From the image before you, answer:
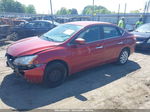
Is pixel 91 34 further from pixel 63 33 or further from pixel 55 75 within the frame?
pixel 55 75

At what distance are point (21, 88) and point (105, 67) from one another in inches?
124

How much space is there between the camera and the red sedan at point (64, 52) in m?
3.56

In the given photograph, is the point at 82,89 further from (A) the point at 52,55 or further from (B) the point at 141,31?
(B) the point at 141,31

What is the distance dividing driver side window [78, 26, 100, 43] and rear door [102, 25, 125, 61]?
297 mm

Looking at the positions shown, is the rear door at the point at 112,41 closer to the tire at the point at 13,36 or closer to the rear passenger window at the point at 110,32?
the rear passenger window at the point at 110,32

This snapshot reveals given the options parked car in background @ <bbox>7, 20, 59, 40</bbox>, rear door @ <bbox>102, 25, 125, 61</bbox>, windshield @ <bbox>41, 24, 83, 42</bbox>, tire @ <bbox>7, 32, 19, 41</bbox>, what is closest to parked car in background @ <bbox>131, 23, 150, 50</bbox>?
rear door @ <bbox>102, 25, 125, 61</bbox>

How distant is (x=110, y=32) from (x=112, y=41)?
351 millimetres

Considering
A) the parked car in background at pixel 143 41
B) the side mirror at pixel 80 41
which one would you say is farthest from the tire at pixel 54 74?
the parked car in background at pixel 143 41

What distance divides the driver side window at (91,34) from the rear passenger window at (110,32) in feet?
1.08

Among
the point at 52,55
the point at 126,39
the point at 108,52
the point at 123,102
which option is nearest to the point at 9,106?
the point at 52,55

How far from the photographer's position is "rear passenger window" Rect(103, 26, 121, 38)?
5051mm

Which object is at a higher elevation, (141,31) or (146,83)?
(141,31)

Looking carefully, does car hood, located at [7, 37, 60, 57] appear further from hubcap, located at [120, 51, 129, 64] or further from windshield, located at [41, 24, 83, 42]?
hubcap, located at [120, 51, 129, 64]

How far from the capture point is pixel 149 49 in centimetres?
778
